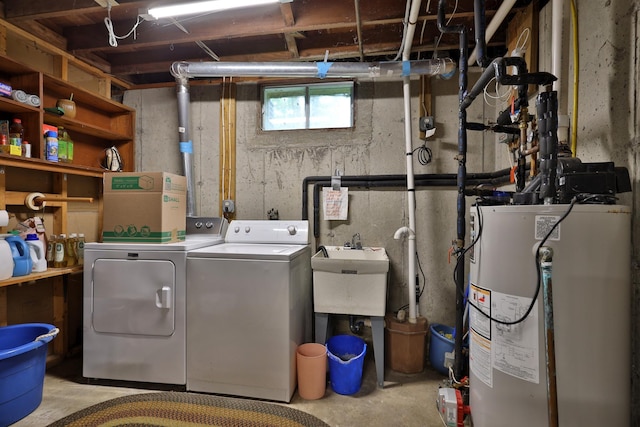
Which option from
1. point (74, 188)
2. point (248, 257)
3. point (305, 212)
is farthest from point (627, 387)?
point (74, 188)

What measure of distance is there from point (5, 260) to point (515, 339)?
277 cm

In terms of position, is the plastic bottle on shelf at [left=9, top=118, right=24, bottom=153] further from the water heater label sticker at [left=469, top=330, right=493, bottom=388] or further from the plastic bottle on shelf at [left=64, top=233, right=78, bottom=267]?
the water heater label sticker at [left=469, top=330, right=493, bottom=388]

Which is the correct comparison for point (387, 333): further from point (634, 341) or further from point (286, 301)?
point (634, 341)

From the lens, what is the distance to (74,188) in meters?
2.57

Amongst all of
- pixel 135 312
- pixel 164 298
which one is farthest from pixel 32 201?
→ pixel 164 298

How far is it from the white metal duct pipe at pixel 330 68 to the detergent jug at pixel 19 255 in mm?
1733

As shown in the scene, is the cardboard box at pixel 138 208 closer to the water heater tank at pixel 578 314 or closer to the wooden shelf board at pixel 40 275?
the wooden shelf board at pixel 40 275

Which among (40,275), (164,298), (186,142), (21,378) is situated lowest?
(21,378)

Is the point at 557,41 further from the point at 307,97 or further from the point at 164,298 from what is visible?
the point at 164,298

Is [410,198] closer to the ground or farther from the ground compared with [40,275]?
farther from the ground

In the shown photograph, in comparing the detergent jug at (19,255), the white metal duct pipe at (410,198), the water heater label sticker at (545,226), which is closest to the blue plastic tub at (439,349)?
the white metal duct pipe at (410,198)

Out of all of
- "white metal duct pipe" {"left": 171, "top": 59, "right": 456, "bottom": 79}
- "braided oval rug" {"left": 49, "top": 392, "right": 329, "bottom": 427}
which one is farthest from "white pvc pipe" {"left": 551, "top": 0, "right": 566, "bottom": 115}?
"braided oval rug" {"left": 49, "top": 392, "right": 329, "bottom": 427}

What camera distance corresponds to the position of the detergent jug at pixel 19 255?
1.88 metres

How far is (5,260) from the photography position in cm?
179
